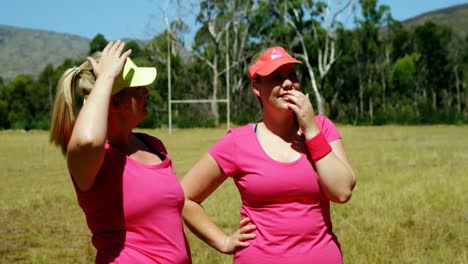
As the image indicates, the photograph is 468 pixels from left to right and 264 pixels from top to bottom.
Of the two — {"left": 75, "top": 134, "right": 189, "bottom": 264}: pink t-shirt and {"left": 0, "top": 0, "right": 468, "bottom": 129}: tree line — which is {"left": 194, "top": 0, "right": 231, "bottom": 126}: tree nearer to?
{"left": 0, "top": 0, "right": 468, "bottom": 129}: tree line

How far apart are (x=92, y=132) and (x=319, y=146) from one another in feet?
3.26

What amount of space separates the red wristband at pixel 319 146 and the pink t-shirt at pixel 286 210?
13cm

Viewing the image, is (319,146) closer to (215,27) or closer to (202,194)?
(202,194)

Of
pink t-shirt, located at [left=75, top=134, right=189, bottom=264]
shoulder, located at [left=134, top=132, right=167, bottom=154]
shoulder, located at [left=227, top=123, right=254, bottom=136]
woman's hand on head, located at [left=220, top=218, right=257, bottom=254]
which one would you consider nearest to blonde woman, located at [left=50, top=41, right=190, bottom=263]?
pink t-shirt, located at [left=75, top=134, right=189, bottom=264]

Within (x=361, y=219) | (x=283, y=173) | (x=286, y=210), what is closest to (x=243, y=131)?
(x=283, y=173)

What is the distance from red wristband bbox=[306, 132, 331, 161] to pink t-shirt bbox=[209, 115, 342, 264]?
5.1 inches

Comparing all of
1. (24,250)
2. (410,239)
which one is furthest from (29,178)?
(410,239)

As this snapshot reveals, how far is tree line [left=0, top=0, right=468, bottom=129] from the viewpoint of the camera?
2372 inches

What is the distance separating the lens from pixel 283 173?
10.2ft

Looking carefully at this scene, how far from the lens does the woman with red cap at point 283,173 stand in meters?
3.03

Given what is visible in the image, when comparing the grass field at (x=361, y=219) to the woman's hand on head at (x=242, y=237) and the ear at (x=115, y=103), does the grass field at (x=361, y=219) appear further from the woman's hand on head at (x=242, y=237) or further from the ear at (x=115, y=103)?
the ear at (x=115, y=103)

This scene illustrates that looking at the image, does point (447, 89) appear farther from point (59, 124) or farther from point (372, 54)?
point (59, 124)

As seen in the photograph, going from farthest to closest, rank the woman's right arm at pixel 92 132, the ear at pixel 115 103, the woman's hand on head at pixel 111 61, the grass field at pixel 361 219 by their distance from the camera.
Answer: the grass field at pixel 361 219 < the ear at pixel 115 103 < the woman's hand on head at pixel 111 61 < the woman's right arm at pixel 92 132

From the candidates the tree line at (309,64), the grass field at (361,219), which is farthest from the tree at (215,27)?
the grass field at (361,219)
